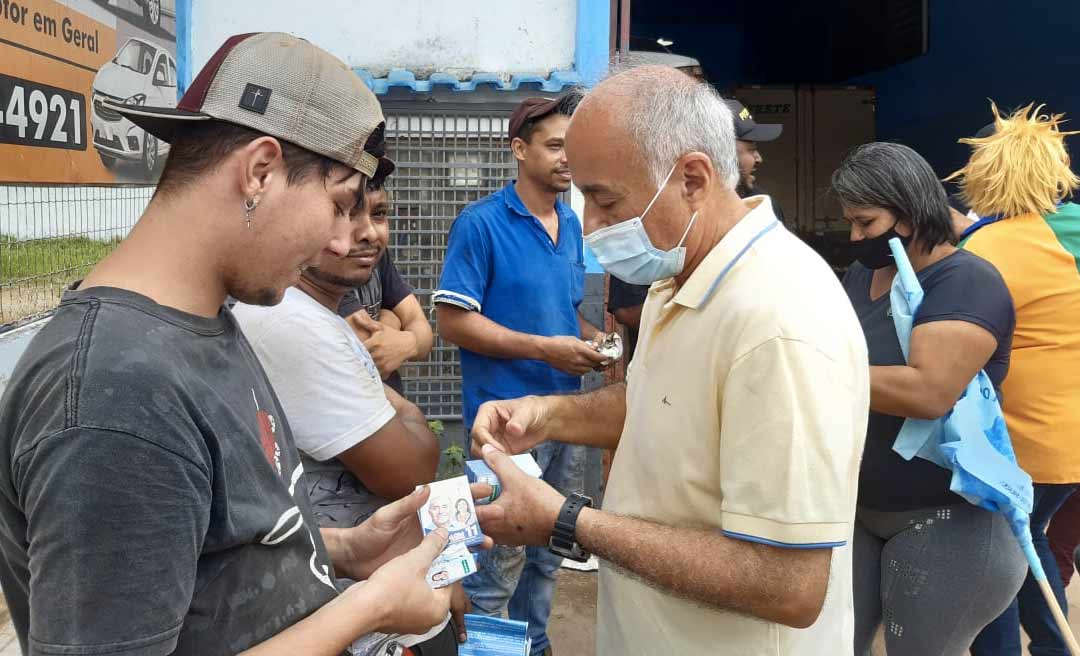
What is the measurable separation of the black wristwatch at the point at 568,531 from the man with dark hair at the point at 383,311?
1.05 metres

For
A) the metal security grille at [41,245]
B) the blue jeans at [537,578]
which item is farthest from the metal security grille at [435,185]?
the metal security grille at [41,245]

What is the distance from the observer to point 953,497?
255 cm

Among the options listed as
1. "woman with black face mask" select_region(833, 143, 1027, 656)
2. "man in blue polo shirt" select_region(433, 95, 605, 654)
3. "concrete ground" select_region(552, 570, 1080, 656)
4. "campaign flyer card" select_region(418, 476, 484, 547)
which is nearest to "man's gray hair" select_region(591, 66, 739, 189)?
"campaign flyer card" select_region(418, 476, 484, 547)

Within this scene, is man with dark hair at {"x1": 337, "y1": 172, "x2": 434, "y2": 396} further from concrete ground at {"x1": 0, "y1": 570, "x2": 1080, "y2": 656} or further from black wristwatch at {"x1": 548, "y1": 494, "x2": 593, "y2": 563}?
concrete ground at {"x1": 0, "y1": 570, "x2": 1080, "y2": 656}

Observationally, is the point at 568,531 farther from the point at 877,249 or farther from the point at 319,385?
the point at 877,249

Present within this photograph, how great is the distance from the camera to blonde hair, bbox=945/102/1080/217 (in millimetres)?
3139

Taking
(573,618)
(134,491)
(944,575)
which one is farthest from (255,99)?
(573,618)

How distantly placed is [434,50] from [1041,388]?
3668 mm

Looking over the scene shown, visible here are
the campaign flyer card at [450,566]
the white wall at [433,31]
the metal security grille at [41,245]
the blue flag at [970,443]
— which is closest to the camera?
the campaign flyer card at [450,566]

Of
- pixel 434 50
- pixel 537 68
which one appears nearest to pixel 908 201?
pixel 537 68

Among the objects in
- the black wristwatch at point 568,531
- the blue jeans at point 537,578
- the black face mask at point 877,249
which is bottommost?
the blue jeans at point 537,578

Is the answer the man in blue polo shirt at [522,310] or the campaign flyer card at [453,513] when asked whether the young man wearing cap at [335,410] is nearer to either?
the campaign flyer card at [453,513]

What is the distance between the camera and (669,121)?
5.50ft

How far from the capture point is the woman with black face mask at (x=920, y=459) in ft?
8.20
